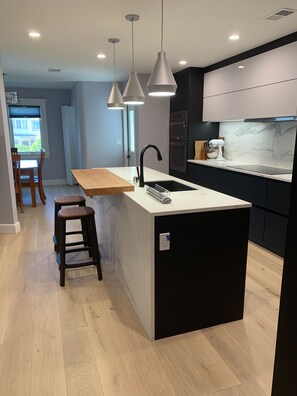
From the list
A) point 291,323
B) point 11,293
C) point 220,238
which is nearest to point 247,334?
point 220,238

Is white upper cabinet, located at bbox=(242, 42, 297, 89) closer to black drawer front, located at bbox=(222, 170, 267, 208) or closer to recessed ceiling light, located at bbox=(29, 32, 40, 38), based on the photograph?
black drawer front, located at bbox=(222, 170, 267, 208)

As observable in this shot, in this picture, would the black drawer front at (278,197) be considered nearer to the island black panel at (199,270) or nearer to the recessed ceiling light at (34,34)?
the island black panel at (199,270)

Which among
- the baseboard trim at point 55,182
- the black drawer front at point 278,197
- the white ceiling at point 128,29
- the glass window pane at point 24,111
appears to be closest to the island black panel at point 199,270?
the black drawer front at point 278,197

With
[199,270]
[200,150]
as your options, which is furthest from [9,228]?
[200,150]

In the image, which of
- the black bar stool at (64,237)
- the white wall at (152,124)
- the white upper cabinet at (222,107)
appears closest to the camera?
the black bar stool at (64,237)

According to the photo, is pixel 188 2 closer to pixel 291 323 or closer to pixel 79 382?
pixel 291 323

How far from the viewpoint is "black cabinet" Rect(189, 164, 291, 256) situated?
3266 millimetres

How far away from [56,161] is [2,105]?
4.43 meters

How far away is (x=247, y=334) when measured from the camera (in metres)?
2.16

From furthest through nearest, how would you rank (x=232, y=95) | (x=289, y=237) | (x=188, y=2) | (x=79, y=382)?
(x=232, y=95), (x=188, y=2), (x=79, y=382), (x=289, y=237)

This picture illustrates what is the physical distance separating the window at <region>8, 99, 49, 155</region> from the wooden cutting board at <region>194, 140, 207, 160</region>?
4.58m

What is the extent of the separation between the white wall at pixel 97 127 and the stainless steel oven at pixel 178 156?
157cm

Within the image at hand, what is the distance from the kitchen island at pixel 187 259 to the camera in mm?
1974

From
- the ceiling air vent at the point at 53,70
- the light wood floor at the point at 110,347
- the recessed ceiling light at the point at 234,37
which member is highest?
the ceiling air vent at the point at 53,70
